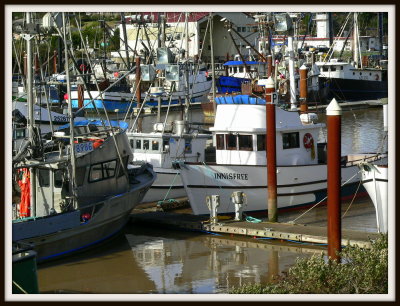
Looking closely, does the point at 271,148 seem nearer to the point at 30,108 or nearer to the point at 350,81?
the point at 30,108

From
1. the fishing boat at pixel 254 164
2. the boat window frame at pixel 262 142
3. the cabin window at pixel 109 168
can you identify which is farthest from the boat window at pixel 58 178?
the boat window frame at pixel 262 142

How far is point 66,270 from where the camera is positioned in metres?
20.3

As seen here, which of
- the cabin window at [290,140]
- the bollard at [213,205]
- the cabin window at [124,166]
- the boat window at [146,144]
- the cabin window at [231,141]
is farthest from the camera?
the boat window at [146,144]

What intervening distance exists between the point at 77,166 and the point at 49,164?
721 millimetres

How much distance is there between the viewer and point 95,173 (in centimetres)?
2252

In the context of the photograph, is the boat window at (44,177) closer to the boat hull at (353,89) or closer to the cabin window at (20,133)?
the cabin window at (20,133)

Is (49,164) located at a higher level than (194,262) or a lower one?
higher

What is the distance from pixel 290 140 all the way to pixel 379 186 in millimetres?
5726

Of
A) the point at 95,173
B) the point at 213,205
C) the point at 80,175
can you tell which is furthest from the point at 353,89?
the point at 80,175

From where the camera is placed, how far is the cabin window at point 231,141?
25.6 metres

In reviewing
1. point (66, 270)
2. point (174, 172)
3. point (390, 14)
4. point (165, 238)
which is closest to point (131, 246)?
point (165, 238)

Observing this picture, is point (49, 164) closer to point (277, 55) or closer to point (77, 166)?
point (77, 166)

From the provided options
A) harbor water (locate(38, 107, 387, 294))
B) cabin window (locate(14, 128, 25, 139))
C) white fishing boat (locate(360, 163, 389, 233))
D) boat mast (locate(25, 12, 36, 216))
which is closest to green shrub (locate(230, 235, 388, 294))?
harbor water (locate(38, 107, 387, 294))

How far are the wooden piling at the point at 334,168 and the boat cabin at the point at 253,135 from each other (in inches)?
359
